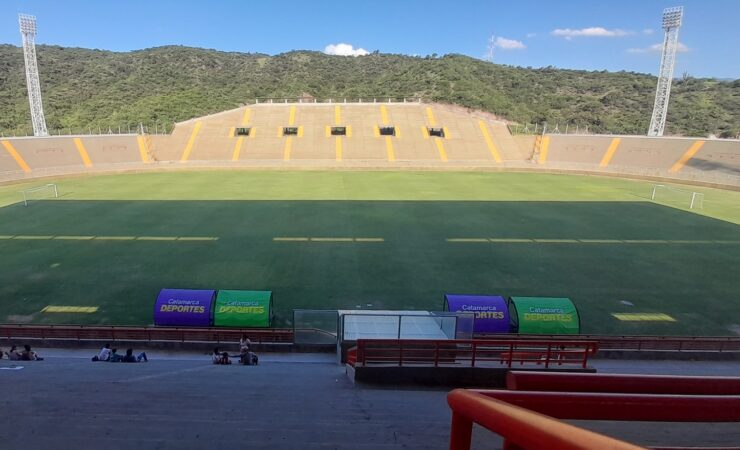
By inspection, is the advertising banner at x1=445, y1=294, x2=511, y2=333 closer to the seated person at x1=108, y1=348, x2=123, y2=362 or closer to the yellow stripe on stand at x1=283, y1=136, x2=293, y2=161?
the seated person at x1=108, y1=348, x2=123, y2=362

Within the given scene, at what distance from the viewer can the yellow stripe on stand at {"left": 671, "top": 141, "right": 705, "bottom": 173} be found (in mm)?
44969

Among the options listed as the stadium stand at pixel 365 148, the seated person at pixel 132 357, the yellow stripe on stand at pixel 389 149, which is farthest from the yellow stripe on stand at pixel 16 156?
the seated person at pixel 132 357

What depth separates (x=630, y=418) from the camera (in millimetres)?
1771

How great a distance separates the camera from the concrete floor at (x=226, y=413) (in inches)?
196

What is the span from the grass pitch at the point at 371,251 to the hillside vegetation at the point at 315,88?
4511cm

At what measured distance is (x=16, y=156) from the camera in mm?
42156

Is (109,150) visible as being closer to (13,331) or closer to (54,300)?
(54,300)

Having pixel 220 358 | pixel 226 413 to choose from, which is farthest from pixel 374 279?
pixel 226 413

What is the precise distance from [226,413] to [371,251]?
14.2m

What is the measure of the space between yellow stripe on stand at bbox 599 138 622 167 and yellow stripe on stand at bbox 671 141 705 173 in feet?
20.0

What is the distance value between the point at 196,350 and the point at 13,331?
195 inches

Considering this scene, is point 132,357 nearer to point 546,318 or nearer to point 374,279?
point 374,279

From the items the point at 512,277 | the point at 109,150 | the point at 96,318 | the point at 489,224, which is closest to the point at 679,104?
the point at 489,224

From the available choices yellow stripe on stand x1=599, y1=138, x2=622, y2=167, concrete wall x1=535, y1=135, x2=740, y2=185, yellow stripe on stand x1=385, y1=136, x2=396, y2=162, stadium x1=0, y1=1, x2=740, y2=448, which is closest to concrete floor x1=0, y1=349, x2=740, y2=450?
stadium x1=0, y1=1, x2=740, y2=448
